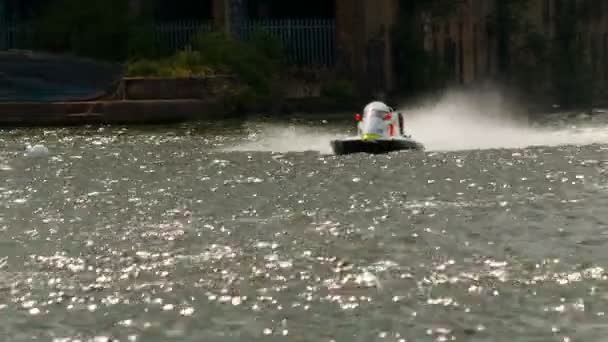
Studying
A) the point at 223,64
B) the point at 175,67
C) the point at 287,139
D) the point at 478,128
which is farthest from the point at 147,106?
the point at 478,128

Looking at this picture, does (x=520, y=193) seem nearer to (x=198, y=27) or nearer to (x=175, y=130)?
(x=175, y=130)

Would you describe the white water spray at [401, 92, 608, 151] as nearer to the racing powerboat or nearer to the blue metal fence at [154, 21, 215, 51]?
the racing powerboat

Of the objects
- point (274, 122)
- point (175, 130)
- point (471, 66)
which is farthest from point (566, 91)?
point (175, 130)

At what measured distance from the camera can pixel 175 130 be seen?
123 feet

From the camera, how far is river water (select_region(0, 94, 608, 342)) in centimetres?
1351

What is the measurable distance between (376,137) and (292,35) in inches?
730

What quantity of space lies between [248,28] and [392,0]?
4.99 metres

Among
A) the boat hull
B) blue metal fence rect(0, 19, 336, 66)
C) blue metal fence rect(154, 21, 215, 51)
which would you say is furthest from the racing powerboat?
blue metal fence rect(154, 21, 215, 51)

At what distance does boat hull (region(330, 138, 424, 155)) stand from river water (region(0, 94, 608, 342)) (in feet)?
1.76

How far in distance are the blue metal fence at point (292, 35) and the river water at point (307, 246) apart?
17076 mm

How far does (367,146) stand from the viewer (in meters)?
29.6

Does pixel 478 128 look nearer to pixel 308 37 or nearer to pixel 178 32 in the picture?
pixel 308 37

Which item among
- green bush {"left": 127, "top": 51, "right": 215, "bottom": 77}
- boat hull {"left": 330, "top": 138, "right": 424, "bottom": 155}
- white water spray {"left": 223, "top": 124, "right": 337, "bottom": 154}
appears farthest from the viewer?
green bush {"left": 127, "top": 51, "right": 215, "bottom": 77}

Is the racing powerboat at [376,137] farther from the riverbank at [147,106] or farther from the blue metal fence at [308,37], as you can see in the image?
the blue metal fence at [308,37]
